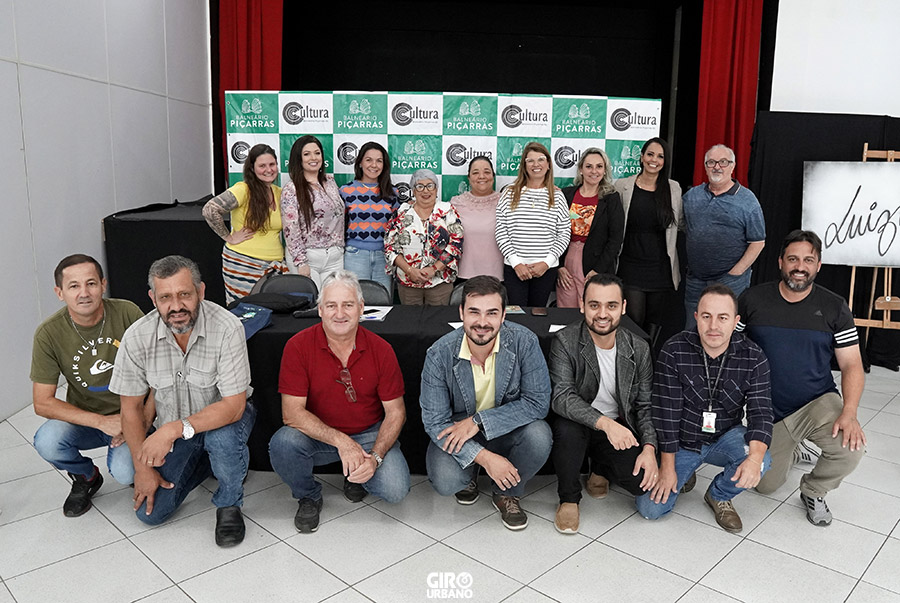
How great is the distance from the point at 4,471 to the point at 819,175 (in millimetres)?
4898

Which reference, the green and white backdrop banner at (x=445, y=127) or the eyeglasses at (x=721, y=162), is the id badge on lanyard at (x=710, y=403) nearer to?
the eyeglasses at (x=721, y=162)

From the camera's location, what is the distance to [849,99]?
5148 millimetres

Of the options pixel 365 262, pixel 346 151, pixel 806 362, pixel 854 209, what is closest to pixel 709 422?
pixel 806 362

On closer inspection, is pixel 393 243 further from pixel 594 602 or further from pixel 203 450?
pixel 594 602

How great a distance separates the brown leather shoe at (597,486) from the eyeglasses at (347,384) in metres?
1.02

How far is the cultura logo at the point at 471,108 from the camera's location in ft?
14.6

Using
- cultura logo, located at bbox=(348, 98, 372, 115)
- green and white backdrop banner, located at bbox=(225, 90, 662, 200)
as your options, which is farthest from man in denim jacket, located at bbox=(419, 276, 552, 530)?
cultura logo, located at bbox=(348, 98, 372, 115)

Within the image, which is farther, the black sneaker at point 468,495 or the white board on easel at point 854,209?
the white board on easel at point 854,209

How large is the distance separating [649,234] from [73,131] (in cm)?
337

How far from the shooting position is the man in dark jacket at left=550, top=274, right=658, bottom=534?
2.39 meters

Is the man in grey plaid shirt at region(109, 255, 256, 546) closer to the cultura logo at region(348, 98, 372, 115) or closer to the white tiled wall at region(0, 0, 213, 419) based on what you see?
the white tiled wall at region(0, 0, 213, 419)

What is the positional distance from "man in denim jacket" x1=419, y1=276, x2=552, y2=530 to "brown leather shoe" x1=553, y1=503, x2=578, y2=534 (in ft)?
0.40

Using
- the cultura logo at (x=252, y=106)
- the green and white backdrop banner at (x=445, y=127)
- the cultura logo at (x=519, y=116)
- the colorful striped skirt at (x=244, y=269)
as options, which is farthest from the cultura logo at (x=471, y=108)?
the colorful striped skirt at (x=244, y=269)

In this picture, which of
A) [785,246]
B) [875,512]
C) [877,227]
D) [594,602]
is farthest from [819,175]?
[594,602]
